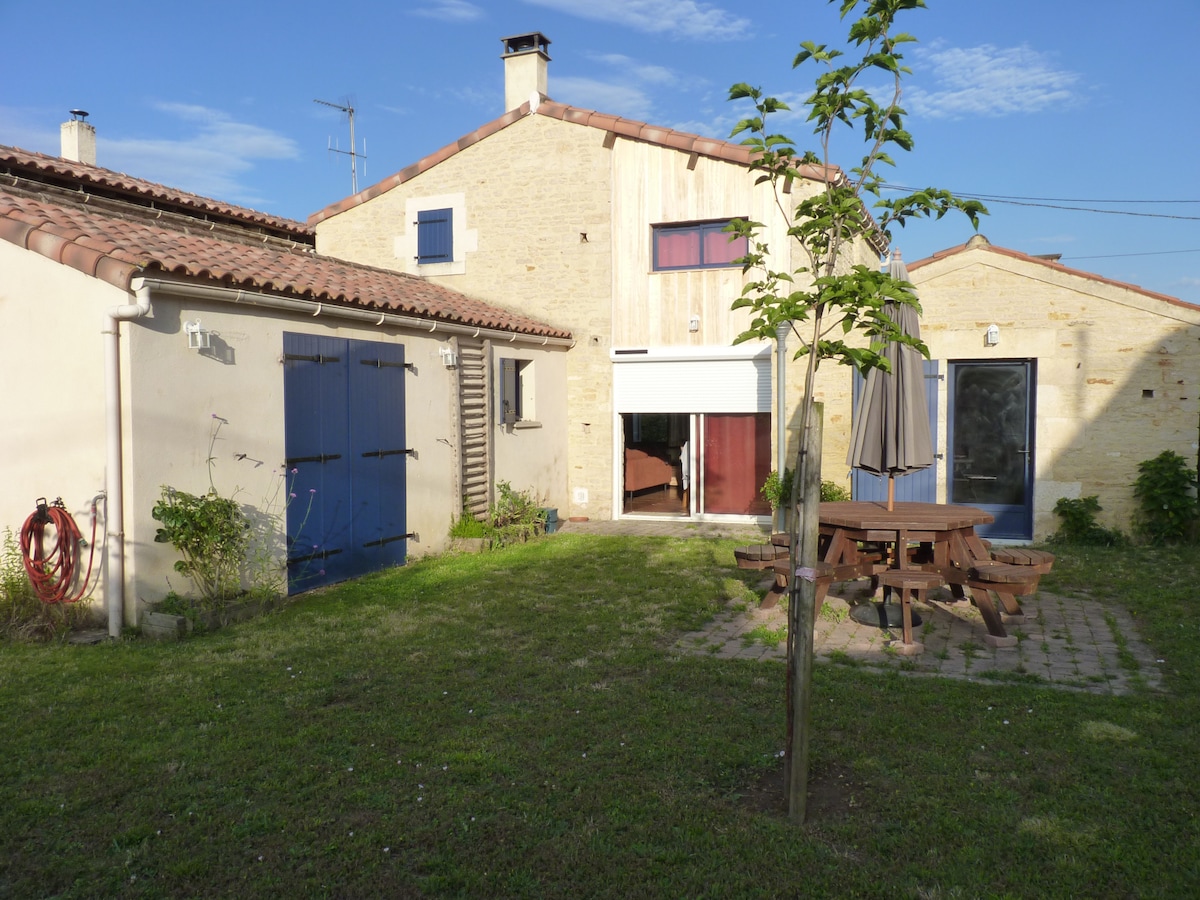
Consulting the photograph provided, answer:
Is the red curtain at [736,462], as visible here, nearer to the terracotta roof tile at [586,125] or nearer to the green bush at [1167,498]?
the terracotta roof tile at [586,125]

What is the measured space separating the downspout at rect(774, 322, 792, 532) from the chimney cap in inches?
256

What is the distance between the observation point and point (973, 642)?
21.6 ft

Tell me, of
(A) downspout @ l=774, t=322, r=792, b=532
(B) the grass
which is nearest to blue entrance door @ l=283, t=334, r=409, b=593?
(B) the grass

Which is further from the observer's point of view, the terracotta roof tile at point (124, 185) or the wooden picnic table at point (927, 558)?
the terracotta roof tile at point (124, 185)

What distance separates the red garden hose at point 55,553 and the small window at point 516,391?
583 centimetres

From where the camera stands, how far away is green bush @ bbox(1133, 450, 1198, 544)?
1029cm

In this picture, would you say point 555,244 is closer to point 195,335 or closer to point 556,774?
Answer: point 195,335

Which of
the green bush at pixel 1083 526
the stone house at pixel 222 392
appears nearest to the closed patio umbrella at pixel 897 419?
the green bush at pixel 1083 526

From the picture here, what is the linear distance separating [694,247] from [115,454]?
8.54 metres

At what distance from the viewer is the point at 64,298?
7074 mm

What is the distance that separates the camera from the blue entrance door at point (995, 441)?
11.2m

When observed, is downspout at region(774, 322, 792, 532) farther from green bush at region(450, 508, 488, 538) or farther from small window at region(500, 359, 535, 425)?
green bush at region(450, 508, 488, 538)

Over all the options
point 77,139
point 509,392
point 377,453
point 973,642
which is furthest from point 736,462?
point 77,139

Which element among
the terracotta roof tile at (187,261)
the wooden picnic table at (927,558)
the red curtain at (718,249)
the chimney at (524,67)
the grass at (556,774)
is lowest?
the grass at (556,774)
